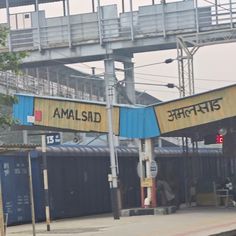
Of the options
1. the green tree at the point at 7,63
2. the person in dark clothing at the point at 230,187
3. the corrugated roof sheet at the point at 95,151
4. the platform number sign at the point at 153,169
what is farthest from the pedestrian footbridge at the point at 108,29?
the green tree at the point at 7,63

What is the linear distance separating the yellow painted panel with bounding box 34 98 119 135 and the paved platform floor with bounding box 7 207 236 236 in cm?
377

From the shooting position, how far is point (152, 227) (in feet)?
64.0

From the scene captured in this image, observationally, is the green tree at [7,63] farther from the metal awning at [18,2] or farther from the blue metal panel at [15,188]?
the metal awning at [18,2]

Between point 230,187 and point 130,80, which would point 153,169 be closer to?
point 230,187

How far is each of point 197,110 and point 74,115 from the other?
479cm

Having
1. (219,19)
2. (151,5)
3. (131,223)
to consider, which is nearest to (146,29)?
(151,5)

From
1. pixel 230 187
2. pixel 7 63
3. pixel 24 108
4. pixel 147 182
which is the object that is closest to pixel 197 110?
pixel 147 182

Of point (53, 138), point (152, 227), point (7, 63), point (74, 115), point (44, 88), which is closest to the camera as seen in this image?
point (7, 63)

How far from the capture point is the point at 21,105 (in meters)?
23.6

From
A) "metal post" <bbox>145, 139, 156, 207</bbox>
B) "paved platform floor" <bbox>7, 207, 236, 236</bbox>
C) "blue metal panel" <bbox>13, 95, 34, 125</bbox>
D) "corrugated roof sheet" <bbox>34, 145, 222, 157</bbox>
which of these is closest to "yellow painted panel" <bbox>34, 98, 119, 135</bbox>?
"blue metal panel" <bbox>13, 95, 34, 125</bbox>

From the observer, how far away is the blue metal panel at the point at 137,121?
26.6 m

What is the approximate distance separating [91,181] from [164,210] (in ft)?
13.4

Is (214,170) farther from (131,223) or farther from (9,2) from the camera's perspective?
(9,2)

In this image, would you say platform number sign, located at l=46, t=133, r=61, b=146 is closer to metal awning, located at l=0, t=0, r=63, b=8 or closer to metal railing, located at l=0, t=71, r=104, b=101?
metal railing, located at l=0, t=71, r=104, b=101
